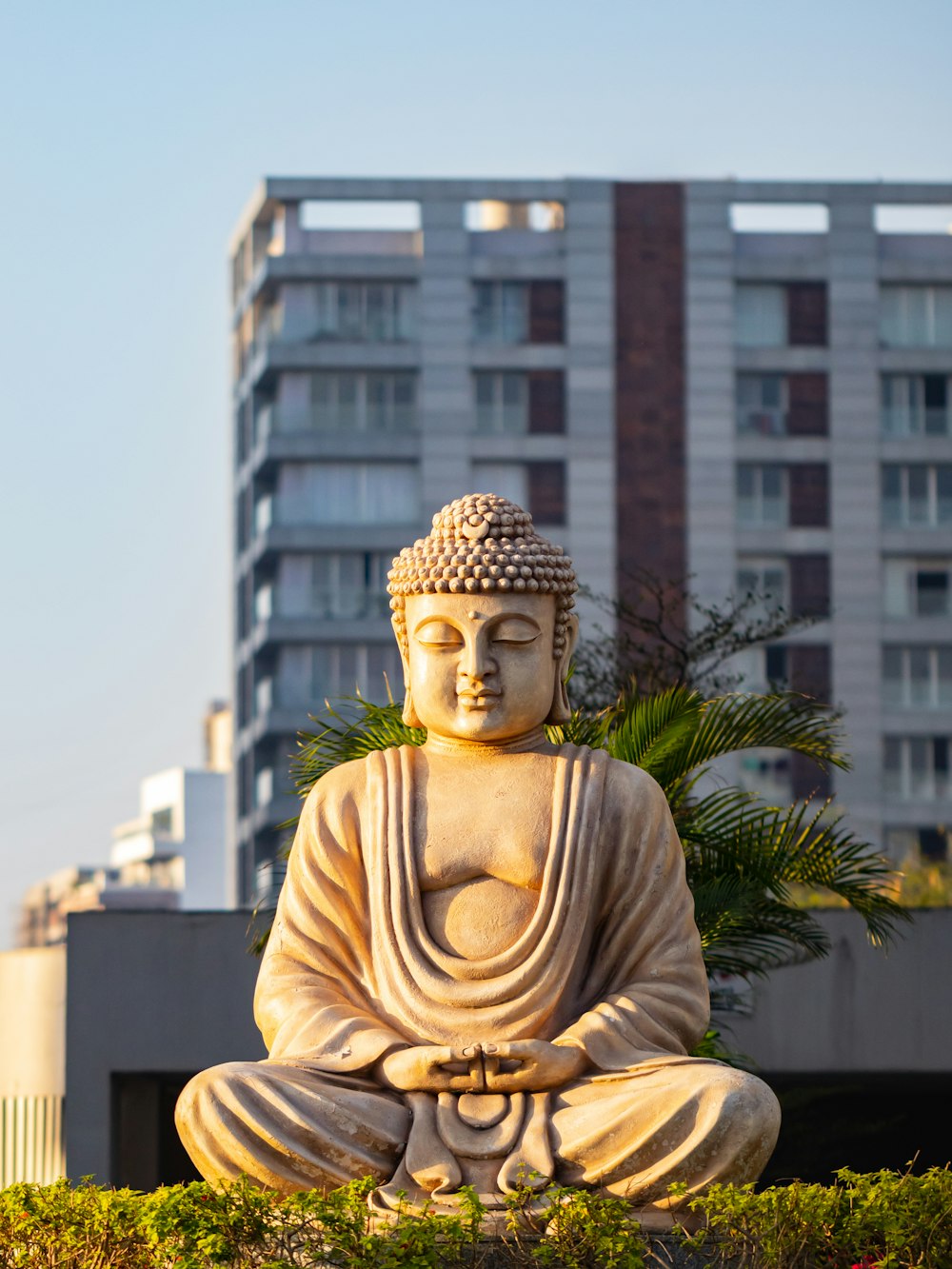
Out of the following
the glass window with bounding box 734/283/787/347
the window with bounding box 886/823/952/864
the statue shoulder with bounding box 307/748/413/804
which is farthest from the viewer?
the glass window with bounding box 734/283/787/347

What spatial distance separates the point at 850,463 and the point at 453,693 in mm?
46579

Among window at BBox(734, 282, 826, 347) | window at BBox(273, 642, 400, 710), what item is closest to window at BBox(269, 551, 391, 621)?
window at BBox(273, 642, 400, 710)

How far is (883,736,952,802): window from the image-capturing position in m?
55.1

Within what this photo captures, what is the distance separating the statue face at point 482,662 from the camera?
32.6 ft

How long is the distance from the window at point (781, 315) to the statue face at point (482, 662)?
46.5m

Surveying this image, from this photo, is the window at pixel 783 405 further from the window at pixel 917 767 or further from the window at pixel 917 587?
the window at pixel 917 767

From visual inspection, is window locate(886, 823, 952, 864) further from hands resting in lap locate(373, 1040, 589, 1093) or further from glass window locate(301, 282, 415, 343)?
hands resting in lap locate(373, 1040, 589, 1093)

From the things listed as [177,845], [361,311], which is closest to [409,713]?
[361,311]

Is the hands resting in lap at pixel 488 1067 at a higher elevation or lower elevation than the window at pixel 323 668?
lower

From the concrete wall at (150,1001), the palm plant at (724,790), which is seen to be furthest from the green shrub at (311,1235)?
the concrete wall at (150,1001)

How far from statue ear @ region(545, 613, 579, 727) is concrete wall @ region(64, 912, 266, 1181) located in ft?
29.3

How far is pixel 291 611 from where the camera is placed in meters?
55.8

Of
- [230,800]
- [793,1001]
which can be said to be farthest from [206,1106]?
[230,800]

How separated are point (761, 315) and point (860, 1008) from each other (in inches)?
1500
